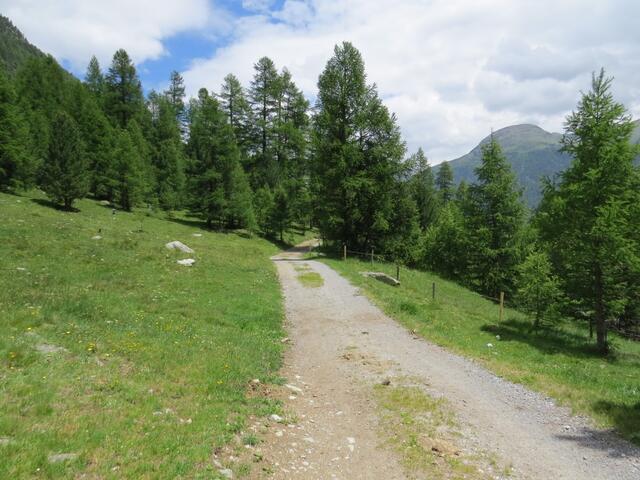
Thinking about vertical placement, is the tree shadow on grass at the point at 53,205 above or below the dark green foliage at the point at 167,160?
below

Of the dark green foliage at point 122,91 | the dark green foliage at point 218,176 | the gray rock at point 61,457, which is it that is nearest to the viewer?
the gray rock at point 61,457

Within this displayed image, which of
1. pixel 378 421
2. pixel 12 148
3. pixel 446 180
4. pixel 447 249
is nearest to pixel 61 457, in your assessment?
pixel 378 421

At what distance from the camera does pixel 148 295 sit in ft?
53.9

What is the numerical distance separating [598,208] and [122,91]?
77.3 metres

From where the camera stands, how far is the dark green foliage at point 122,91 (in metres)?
68.4

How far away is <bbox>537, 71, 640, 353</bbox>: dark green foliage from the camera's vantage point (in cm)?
1878

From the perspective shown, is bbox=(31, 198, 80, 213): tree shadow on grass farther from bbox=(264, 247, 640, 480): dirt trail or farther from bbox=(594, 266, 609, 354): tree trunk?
bbox=(594, 266, 609, 354): tree trunk

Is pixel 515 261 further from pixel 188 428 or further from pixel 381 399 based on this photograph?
pixel 188 428

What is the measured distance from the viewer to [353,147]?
37.0 m

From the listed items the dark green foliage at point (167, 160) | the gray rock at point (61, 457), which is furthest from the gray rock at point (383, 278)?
the dark green foliage at point (167, 160)

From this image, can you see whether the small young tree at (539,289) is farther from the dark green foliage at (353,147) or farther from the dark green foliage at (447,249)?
the dark green foliage at (447,249)

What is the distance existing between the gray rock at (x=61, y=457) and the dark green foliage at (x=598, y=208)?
22.1m

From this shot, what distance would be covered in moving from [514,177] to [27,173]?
52.9 m

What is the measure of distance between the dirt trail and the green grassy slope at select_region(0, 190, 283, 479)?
1.14 m
